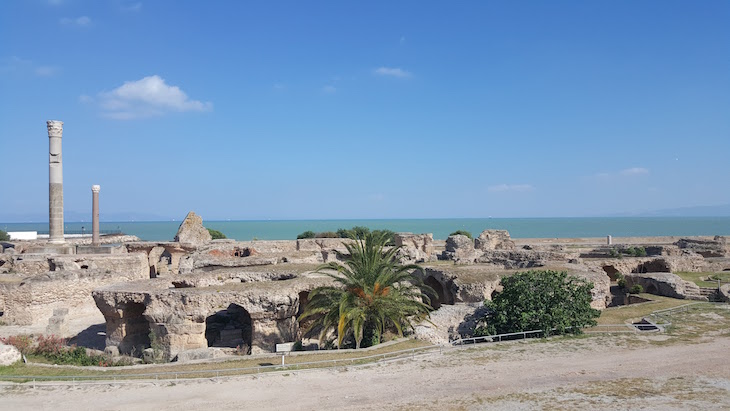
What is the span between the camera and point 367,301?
17188 mm

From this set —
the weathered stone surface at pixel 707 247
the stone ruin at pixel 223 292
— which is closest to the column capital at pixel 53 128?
the stone ruin at pixel 223 292

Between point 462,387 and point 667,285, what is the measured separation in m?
17.1

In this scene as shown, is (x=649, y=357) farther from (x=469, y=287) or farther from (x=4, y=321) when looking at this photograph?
(x=4, y=321)

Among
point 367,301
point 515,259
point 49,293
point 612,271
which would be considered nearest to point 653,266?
point 612,271

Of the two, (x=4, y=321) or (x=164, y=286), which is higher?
(x=164, y=286)

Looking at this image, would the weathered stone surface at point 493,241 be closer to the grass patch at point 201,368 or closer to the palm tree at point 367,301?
Result: the palm tree at point 367,301

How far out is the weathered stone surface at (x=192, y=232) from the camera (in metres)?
44.5

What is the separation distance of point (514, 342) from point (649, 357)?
3.70 metres

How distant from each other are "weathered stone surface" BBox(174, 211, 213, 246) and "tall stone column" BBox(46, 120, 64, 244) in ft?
29.8

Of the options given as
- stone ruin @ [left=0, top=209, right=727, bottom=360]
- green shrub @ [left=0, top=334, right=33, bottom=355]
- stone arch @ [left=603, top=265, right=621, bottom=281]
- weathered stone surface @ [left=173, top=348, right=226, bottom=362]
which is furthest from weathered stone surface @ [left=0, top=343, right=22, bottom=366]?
stone arch @ [left=603, top=265, right=621, bottom=281]

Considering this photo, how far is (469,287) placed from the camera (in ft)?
69.1

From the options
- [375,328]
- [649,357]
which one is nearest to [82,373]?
[375,328]

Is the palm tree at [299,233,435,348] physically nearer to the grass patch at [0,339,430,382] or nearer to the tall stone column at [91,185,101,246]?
the grass patch at [0,339,430,382]

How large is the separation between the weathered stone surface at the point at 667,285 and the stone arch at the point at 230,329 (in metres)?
19.1
